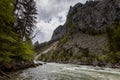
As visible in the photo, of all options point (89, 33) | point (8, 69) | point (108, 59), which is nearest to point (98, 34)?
point (89, 33)

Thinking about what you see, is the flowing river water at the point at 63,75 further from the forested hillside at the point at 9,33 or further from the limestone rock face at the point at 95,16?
the limestone rock face at the point at 95,16

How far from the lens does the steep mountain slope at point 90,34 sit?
98744 mm

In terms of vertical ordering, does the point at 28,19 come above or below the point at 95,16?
below

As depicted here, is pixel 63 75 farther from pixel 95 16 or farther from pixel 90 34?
pixel 95 16

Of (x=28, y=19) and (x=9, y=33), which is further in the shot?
(x=28, y=19)

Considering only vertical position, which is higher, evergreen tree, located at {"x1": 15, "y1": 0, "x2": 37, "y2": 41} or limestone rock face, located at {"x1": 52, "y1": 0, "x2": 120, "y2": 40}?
limestone rock face, located at {"x1": 52, "y1": 0, "x2": 120, "y2": 40}

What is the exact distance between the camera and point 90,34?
118062 millimetres

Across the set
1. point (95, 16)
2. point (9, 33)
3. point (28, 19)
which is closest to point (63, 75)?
point (9, 33)

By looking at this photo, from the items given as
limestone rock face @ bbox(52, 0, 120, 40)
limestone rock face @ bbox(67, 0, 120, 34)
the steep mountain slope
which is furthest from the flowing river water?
limestone rock face @ bbox(67, 0, 120, 34)

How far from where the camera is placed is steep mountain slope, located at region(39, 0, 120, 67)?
98.7 m

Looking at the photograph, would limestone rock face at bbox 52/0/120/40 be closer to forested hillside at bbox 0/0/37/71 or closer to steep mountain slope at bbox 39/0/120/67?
steep mountain slope at bbox 39/0/120/67

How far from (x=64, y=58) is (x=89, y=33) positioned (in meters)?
23.0

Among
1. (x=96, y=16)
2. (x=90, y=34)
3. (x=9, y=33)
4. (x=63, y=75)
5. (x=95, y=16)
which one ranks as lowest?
(x=63, y=75)

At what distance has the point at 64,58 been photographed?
125m
